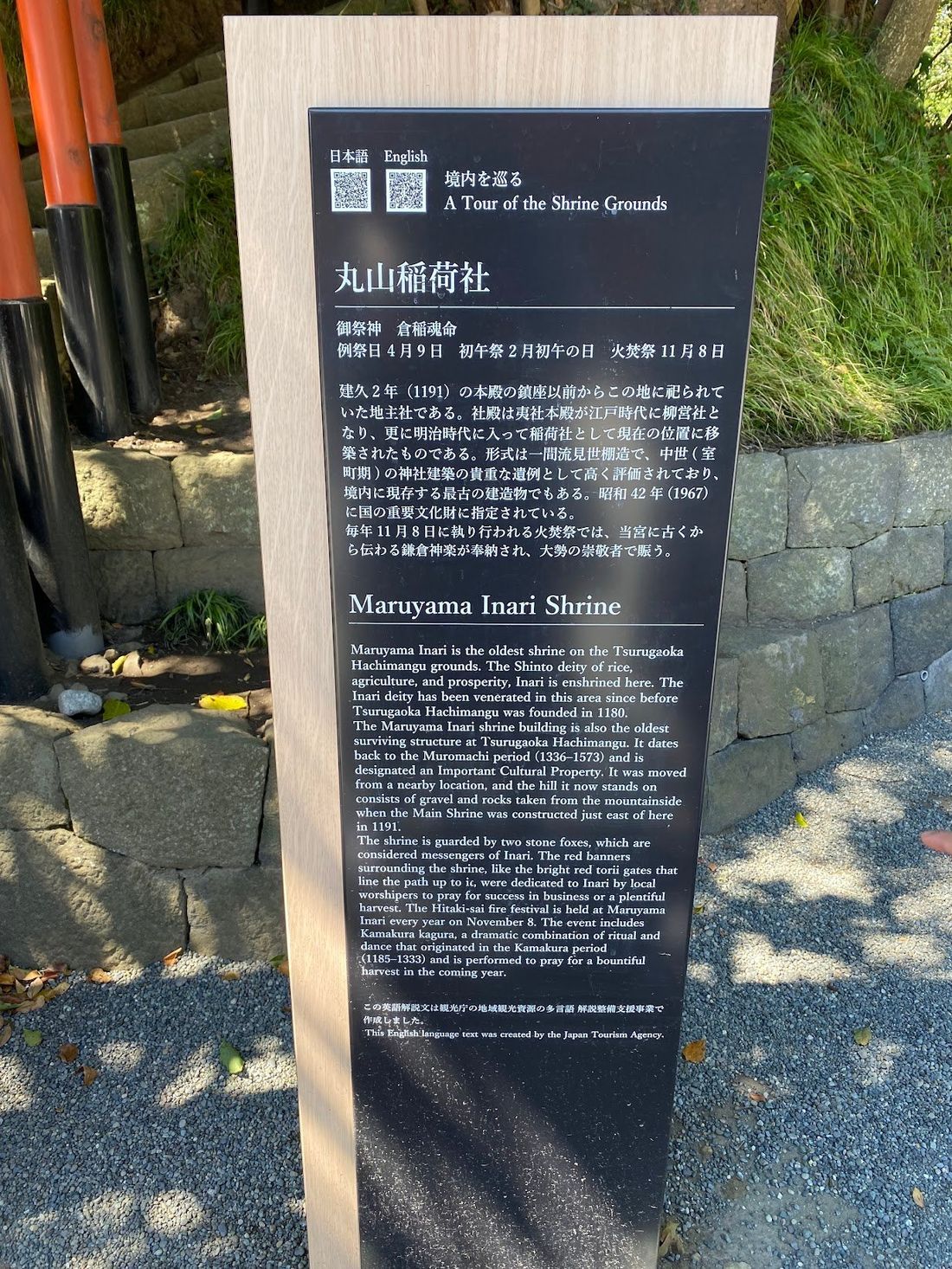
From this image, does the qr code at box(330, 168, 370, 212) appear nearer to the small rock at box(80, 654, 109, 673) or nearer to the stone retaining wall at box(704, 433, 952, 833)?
the small rock at box(80, 654, 109, 673)

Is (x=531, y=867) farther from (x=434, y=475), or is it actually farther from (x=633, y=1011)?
(x=434, y=475)

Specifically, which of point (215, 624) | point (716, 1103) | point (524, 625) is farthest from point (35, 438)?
point (716, 1103)

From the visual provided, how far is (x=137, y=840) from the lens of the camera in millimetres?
3023

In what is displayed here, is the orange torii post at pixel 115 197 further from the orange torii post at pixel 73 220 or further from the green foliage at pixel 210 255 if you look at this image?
the green foliage at pixel 210 255

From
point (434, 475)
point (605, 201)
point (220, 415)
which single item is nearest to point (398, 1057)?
point (434, 475)

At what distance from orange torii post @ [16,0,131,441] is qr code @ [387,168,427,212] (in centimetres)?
281

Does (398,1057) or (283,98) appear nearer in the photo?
(283,98)

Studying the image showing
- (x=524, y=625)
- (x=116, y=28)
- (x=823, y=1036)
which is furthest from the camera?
(x=116, y=28)

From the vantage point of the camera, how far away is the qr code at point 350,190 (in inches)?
57.1

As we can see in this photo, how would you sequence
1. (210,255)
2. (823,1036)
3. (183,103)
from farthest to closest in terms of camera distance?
(183,103), (210,255), (823,1036)

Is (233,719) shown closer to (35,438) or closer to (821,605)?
(35,438)

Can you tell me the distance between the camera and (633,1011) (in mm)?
1945

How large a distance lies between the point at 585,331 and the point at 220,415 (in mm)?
3172

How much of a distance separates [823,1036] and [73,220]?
12.8 feet
